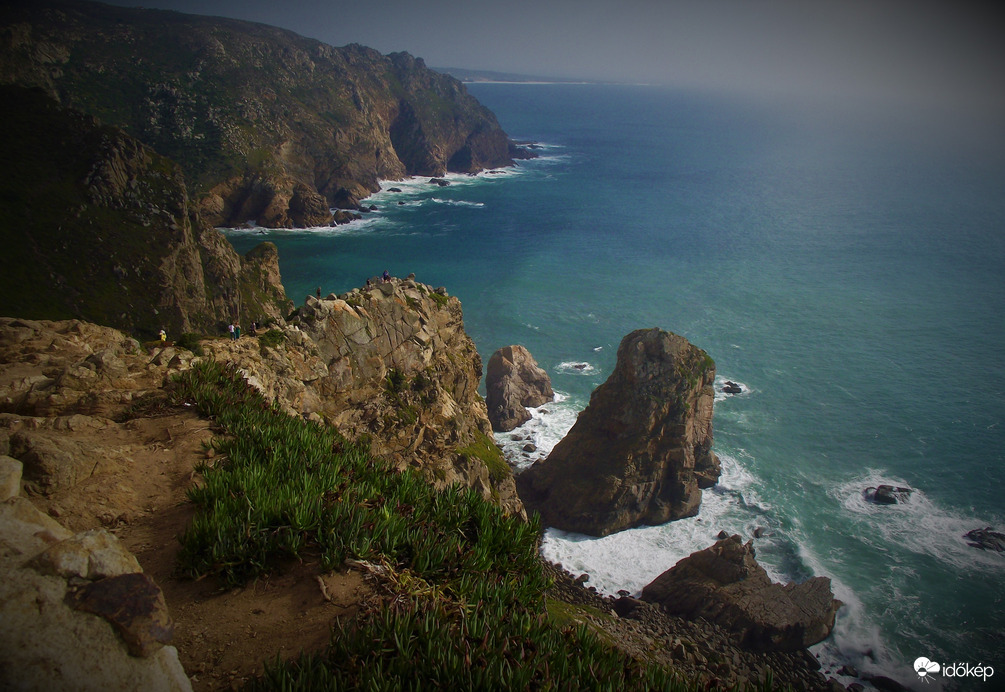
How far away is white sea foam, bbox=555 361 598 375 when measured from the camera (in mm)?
56250

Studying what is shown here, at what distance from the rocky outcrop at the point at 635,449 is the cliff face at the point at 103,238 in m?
36.0

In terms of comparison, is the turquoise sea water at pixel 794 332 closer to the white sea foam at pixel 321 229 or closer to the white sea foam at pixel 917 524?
the white sea foam at pixel 917 524

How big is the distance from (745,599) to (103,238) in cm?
5737

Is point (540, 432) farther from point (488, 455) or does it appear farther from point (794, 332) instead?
point (794, 332)

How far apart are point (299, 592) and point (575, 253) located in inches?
3390

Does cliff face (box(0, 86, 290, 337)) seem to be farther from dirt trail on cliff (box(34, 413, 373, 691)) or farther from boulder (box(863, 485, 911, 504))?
boulder (box(863, 485, 911, 504))

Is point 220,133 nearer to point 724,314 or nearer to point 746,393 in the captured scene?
point 724,314

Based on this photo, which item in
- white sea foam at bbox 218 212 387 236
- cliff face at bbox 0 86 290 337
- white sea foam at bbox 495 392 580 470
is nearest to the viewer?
cliff face at bbox 0 86 290 337

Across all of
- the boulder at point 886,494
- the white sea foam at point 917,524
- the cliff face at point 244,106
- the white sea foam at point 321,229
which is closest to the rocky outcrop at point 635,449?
the white sea foam at point 917,524

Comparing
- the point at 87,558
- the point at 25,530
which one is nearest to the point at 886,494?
the point at 87,558

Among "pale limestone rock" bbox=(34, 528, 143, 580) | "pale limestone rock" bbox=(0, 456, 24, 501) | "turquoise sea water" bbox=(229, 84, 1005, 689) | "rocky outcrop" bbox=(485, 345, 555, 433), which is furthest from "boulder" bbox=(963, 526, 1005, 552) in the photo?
"pale limestone rock" bbox=(0, 456, 24, 501)

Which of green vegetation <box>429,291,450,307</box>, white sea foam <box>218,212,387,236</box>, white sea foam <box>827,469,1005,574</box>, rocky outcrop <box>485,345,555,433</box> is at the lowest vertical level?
white sea foam <box>827,469,1005,574</box>

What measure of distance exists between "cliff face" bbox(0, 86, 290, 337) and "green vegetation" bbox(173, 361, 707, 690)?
44.8 meters

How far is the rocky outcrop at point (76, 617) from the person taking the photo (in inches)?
148
